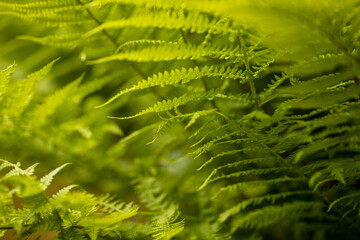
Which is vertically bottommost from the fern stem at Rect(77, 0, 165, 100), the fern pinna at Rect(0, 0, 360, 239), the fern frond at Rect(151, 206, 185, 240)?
the fern frond at Rect(151, 206, 185, 240)

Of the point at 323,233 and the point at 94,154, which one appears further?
the point at 94,154

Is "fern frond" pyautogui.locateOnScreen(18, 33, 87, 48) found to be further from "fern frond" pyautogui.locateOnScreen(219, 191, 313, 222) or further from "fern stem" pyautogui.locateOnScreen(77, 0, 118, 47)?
"fern frond" pyautogui.locateOnScreen(219, 191, 313, 222)

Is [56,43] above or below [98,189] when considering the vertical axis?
above

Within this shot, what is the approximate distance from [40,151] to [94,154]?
0.19m

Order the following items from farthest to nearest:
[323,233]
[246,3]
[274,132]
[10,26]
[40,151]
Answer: [10,26]
[40,151]
[323,233]
[274,132]
[246,3]

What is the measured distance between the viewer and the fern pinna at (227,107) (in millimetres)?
468

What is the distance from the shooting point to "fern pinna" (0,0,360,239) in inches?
18.4

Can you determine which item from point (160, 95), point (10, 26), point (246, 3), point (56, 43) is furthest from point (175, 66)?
point (10, 26)

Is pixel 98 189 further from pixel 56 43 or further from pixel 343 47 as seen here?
pixel 343 47

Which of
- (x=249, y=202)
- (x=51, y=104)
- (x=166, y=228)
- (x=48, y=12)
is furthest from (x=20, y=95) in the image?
(x=249, y=202)

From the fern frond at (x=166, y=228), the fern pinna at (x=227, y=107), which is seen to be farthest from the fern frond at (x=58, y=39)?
the fern frond at (x=166, y=228)

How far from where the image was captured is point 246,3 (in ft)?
1.31

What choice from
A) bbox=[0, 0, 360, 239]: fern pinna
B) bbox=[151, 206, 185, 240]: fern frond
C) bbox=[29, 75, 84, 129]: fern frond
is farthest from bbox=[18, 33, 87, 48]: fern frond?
bbox=[151, 206, 185, 240]: fern frond

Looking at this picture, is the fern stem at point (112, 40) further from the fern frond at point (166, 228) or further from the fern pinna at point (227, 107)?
the fern frond at point (166, 228)
